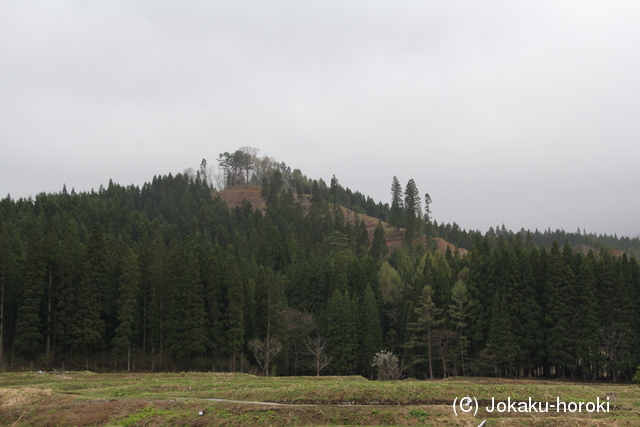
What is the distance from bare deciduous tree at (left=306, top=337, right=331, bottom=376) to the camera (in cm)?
7081

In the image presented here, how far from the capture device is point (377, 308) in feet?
274

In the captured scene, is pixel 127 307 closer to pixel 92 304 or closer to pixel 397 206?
pixel 92 304

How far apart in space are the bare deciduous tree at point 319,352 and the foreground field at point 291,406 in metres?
31.1

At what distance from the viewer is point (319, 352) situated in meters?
70.6

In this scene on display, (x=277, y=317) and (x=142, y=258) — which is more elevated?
(x=142, y=258)

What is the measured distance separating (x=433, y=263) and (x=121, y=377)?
223ft

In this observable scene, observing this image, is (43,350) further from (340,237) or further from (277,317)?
(340,237)

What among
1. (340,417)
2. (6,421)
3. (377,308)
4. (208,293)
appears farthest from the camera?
(377,308)

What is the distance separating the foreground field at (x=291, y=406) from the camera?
29.0 metres

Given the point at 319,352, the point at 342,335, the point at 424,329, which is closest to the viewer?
the point at 319,352

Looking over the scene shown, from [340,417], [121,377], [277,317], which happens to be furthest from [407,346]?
[340,417]

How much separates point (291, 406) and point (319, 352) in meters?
39.6

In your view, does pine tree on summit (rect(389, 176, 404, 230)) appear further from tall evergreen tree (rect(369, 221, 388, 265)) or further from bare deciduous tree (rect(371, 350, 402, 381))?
bare deciduous tree (rect(371, 350, 402, 381))

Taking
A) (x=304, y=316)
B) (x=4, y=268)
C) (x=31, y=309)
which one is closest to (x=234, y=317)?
(x=304, y=316)
